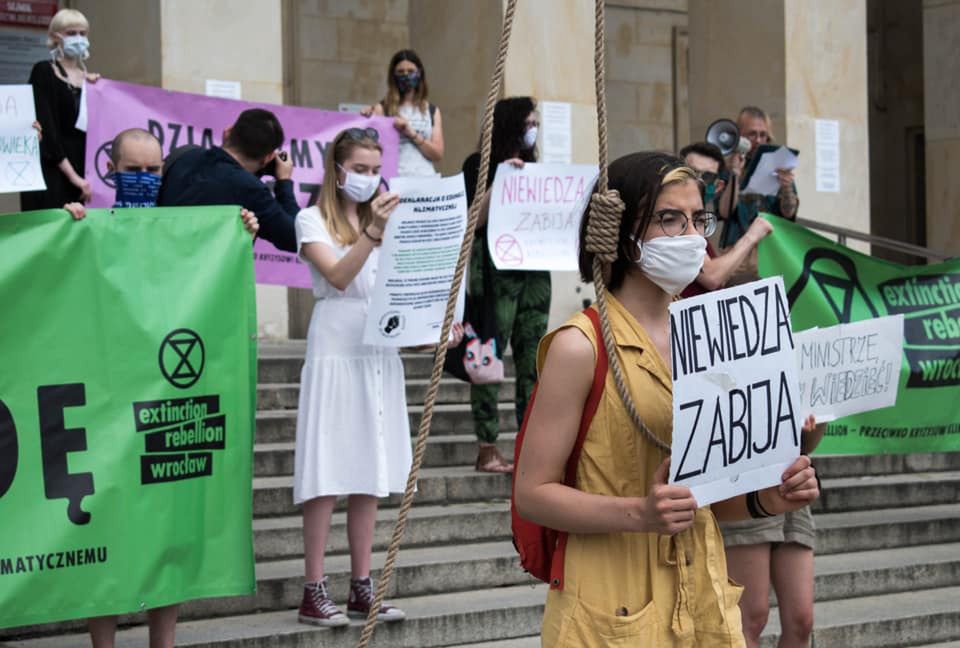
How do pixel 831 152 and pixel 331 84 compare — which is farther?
pixel 331 84

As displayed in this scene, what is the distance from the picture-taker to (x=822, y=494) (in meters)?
9.38

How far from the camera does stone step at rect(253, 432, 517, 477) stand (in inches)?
330

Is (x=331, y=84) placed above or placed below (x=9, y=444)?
above

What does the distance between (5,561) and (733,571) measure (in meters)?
2.44

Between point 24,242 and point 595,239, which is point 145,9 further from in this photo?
point 595,239

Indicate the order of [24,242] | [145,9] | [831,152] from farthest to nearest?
[831,152] < [145,9] < [24,242]

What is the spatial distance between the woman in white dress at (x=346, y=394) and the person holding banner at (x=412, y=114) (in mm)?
3511

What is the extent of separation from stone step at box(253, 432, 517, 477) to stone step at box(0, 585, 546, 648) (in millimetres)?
1349

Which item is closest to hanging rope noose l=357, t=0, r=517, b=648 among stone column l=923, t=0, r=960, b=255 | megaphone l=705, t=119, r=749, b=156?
megaphone l=705, t=119, r=749, b=156

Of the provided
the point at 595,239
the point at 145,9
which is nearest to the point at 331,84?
the point at 145,9

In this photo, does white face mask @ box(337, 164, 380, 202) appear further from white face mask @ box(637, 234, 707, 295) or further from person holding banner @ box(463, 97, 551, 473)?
white face mask @ box(637, 234, 707, 295)

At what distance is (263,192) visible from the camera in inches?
265

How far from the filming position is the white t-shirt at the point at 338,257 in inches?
263

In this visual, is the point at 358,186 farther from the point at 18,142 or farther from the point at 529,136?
the point at 529,136
